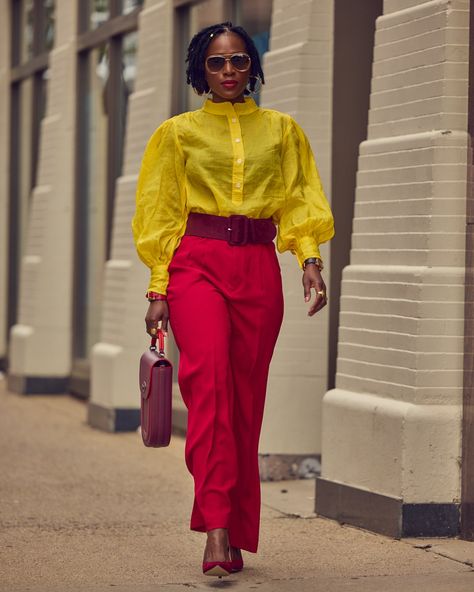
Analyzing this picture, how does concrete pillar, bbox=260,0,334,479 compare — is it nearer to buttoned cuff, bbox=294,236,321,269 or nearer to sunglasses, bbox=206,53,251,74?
buttoned cuff, bbox=294,236,321,269

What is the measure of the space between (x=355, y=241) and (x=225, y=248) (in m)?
1.63

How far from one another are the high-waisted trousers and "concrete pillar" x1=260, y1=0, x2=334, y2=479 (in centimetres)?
258

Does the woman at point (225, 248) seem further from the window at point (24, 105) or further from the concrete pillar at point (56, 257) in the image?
the window at point (24, 105)

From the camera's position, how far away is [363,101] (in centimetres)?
869

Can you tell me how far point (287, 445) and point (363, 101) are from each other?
6.23 feet

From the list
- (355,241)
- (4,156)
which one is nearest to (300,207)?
(355,241)

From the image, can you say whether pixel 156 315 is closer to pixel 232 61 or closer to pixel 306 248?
pixel 306 248

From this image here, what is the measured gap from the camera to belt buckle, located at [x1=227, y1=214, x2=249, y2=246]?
601 cm

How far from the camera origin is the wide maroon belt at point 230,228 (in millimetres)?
6016

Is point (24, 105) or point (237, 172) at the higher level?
point (24, 105)

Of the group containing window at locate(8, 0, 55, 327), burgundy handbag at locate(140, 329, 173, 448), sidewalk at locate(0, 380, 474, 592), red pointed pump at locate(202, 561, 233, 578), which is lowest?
sidewalk at locate(0, 380, 474, 592)

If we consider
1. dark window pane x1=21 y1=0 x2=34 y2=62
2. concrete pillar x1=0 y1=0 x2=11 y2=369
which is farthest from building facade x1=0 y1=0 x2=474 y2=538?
concrete pillar x1=0 y1=0 x2=11 y2=369

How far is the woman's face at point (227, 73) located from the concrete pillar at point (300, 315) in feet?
8.49

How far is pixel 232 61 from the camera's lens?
19.9 feet
